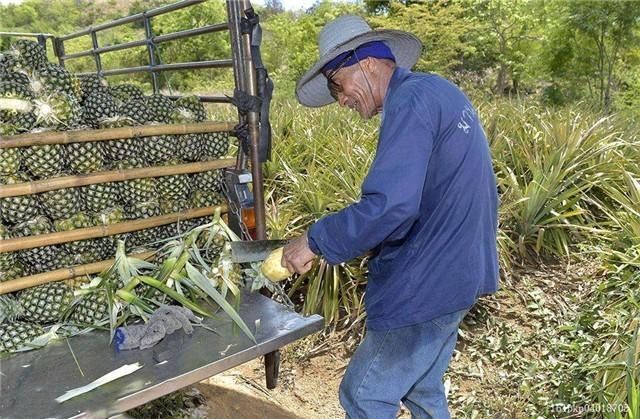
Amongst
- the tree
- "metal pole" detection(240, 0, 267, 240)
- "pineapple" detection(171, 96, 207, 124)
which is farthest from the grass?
the tree

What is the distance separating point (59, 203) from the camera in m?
2.10

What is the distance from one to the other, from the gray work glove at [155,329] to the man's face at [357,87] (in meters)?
1.13

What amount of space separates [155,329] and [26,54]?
1.34 m

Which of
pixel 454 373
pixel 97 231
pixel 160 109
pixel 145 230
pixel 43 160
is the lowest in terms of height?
pixel 454 373

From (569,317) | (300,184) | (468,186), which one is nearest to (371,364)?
(468,186)

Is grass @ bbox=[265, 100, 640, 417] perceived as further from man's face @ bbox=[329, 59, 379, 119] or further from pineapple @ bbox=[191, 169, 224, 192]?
man's face @ bbox=[329, 59, 379, 119]

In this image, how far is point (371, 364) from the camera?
6.86ft

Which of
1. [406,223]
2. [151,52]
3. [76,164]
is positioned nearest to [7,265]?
[76,164]

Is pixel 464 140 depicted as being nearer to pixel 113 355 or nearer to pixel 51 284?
pixel 113 355

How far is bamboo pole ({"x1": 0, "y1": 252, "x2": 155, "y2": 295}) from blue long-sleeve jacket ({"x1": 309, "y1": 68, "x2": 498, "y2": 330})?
39.2 inches

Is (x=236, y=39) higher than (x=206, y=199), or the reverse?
(x=236, y=39)

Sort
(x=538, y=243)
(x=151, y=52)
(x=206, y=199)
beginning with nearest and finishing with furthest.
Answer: (x=206, y=199), (x=151, y=52), (x=538, y=243)

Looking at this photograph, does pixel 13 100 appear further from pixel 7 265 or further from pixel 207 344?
pixel 207 344

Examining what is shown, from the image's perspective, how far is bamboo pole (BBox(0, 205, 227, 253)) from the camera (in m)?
1.96
